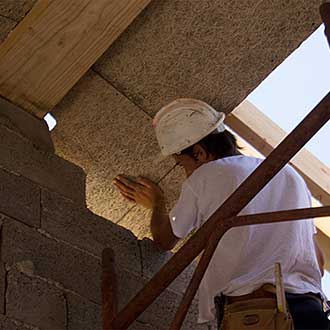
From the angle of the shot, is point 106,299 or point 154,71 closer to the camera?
point 106,299

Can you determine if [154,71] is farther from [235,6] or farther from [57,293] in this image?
[57,293]

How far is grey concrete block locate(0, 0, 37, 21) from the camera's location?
3889 millimetres

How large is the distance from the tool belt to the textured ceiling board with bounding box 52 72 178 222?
1117mm

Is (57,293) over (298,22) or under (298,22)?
under

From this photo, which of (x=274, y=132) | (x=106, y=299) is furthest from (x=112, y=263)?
(x=274, y=132)

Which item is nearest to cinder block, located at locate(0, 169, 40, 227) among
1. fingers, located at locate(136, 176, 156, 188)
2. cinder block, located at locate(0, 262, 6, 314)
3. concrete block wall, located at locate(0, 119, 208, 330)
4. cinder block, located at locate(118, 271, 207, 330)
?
concrete block wall, located at locate(0, 119, 208, 330)

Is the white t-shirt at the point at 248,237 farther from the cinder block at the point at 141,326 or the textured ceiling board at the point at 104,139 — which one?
the textured ceiling board at the point at 104,139

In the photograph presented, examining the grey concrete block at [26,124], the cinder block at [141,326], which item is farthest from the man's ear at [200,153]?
the cinder block at [141,326]

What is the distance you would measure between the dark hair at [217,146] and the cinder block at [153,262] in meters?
0.39

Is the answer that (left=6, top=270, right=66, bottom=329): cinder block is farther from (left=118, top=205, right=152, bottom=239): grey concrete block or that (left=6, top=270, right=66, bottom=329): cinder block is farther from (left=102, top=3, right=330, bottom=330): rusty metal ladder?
(left=118, top=205, right=152, bottom=239): grey concrete block

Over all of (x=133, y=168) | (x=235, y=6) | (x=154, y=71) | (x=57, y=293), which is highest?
(x=235, y=6)

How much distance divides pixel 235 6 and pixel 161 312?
3.92ft

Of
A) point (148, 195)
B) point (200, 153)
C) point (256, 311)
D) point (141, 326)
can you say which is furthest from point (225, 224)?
point (148, 195)

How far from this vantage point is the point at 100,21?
398 centimetres
